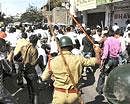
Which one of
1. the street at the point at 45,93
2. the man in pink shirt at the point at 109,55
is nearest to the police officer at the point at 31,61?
the street at the point at 45,93

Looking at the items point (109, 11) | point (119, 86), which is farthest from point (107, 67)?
point (109, 11)

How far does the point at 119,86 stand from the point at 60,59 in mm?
2844

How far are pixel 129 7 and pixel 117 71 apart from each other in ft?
85.7

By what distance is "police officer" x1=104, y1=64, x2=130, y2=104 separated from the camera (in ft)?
10.0

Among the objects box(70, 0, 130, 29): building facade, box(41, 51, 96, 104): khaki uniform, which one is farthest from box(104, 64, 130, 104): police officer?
box(70, 0, 130, 29): building facade

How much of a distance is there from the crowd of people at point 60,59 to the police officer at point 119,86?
8.59 feet

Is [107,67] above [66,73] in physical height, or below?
below

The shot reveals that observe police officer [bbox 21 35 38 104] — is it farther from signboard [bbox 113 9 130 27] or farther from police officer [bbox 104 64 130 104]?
signboard [bbox 113 9 130 27]

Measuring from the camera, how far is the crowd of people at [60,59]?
232 inches

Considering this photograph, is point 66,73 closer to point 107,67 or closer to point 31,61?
point 31,61

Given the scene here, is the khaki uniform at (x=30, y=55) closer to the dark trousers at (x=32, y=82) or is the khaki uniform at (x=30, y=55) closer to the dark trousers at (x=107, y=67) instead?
the dark trousers at (x=32, y=82)

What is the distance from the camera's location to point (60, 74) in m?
5.90

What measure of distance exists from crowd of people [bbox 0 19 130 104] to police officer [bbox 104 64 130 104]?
Result: 262 centimetres

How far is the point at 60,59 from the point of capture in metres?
5.89
